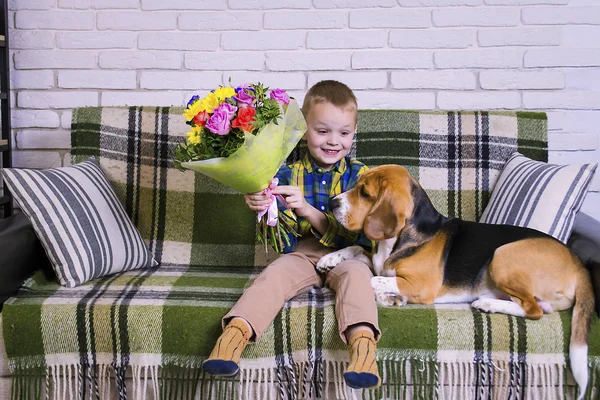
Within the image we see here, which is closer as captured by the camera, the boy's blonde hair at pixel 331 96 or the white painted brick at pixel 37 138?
the boy's blonde hair at pixel 331 96

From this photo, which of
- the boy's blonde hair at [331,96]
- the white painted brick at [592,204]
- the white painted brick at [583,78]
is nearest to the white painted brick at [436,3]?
the white painted brick at [583,78]

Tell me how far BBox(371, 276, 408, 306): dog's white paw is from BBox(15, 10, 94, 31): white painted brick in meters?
2.03

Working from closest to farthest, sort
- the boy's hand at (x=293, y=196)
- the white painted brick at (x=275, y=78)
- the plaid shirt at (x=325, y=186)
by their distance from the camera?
the boy's hand at (x=293, y=196)
the plaid shirt at (x=325, y=186)
the white painted brick at (x=275, y=78)

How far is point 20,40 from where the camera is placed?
329 centimetres

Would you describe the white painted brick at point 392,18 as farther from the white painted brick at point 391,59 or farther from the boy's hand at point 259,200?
the boy's hand at point 259,200

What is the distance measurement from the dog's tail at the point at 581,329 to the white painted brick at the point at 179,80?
194 centimetres

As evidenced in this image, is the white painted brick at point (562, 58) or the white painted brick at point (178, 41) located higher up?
the white painted brick at point (178, 41)

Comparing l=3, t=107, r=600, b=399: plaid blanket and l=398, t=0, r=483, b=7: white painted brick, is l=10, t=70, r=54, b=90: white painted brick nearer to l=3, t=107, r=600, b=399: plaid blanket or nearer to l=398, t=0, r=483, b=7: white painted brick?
l=3, t=107, r=600, b=399: plaid blanket

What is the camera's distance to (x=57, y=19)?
327 centimetres

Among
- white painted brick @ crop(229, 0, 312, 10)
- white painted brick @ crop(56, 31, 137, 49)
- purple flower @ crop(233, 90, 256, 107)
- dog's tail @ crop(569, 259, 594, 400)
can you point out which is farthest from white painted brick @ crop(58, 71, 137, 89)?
dog's tail @ crop(569, 259, 594, 400)

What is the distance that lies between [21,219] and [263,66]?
4.50ft

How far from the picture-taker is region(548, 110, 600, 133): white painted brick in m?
3.21

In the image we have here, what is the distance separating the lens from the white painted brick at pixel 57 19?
10.7ft

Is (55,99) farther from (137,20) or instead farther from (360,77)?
(360,77)
